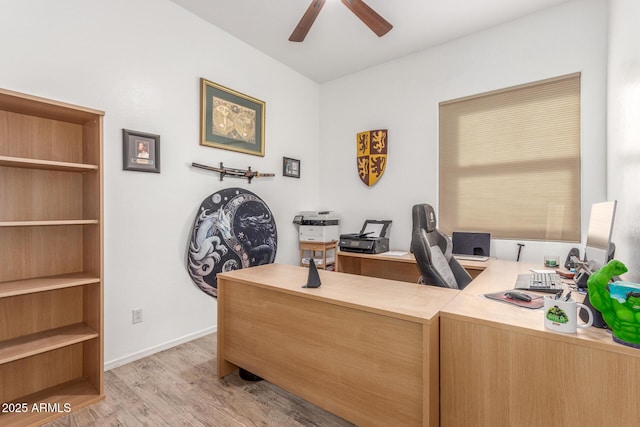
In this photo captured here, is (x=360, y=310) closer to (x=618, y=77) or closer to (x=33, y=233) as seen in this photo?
(x=33, y=233)

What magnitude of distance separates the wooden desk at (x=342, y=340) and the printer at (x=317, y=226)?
1.46 m

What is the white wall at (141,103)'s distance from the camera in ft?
6.19

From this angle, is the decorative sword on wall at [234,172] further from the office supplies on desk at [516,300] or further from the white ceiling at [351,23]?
the office supplies on desk at [516,300]

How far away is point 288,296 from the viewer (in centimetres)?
167

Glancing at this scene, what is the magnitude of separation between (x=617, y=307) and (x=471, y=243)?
6.42 feet

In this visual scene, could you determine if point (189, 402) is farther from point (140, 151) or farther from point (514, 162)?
point (514, 162)

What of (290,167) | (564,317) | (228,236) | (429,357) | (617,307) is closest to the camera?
(617,307)

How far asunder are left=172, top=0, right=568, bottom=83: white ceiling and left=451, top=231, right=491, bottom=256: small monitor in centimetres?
191

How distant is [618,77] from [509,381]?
6.76ft

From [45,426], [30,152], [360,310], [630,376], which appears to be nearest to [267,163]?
[30,152]

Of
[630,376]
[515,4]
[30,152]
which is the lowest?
[630,376]

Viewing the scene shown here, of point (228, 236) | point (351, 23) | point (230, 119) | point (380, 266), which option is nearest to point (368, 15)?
point (351, 23)

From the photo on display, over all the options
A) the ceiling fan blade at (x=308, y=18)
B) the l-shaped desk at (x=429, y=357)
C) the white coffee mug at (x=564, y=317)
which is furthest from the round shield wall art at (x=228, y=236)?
the white coffee mug at (x=564, y=317)

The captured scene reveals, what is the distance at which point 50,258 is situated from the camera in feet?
6.14
